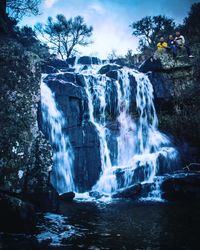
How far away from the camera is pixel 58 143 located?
14164mm

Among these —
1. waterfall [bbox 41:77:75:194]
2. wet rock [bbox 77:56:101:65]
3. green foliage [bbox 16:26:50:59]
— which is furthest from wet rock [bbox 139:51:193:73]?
green foliage [bbox 16:26:50:59]

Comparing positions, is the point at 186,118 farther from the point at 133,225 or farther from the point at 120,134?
the point at 133,225

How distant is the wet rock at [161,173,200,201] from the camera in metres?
11.2

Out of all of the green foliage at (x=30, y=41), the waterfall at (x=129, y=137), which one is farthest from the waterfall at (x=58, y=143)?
the green foliage at (x=30, y=41)

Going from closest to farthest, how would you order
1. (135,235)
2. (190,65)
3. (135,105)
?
(135,235) < (135,105) < (190,65)

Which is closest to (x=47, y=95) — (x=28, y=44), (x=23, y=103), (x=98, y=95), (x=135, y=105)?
(x=98, y=95)

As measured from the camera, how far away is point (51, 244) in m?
5.61

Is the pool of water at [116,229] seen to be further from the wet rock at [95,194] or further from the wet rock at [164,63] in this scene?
the wet rock at [164,63]

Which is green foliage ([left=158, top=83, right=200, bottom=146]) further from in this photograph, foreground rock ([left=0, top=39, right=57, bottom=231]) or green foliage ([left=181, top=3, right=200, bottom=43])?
foreground rock ([left=0, top=39, right=57, bottom=231])

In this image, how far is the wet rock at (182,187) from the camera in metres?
11.2

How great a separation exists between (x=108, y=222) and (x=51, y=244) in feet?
7.76

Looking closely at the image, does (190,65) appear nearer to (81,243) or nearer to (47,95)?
(47,95)

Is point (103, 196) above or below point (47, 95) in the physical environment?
below

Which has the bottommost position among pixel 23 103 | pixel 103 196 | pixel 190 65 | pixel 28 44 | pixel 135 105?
pixel 103 196
